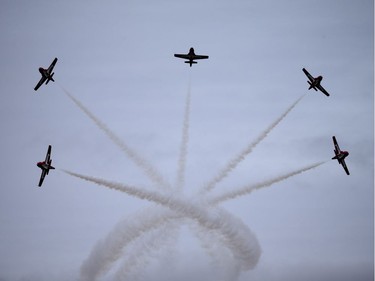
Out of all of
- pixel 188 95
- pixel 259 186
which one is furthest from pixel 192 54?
pixel 259 186

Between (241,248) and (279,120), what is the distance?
2270 cm

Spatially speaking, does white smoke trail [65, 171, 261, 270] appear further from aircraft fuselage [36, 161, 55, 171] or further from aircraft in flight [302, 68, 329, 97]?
aircraft in flight [302, 68, 329, 97]

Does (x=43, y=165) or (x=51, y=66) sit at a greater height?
(x=51, y=66)

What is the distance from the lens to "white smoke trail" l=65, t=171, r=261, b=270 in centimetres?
9119

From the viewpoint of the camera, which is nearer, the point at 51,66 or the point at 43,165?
the point at 43,165

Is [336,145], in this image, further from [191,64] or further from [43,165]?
[43,165]

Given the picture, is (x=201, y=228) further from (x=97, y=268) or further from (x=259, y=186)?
(x=97, y=268)

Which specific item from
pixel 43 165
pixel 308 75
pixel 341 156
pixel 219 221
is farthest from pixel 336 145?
pixel 43 165

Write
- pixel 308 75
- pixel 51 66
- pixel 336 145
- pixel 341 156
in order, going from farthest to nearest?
pixel 308 75, pixel 336 145, pixel 341 156, pixel 51 66

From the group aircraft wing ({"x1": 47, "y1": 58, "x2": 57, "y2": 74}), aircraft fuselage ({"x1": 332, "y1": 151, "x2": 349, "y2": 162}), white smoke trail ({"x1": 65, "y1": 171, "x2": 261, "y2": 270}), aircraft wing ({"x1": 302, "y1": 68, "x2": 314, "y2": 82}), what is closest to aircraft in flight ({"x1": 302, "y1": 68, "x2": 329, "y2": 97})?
aircraft wing ({"x1": 302, "y1": 68, "x2": 314, "y2": 82})

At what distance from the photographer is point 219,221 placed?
3718 inches

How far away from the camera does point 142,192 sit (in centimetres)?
9131

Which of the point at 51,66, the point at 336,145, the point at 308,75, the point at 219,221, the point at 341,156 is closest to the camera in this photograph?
the point at 219,221

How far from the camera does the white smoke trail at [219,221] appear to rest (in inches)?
3590
